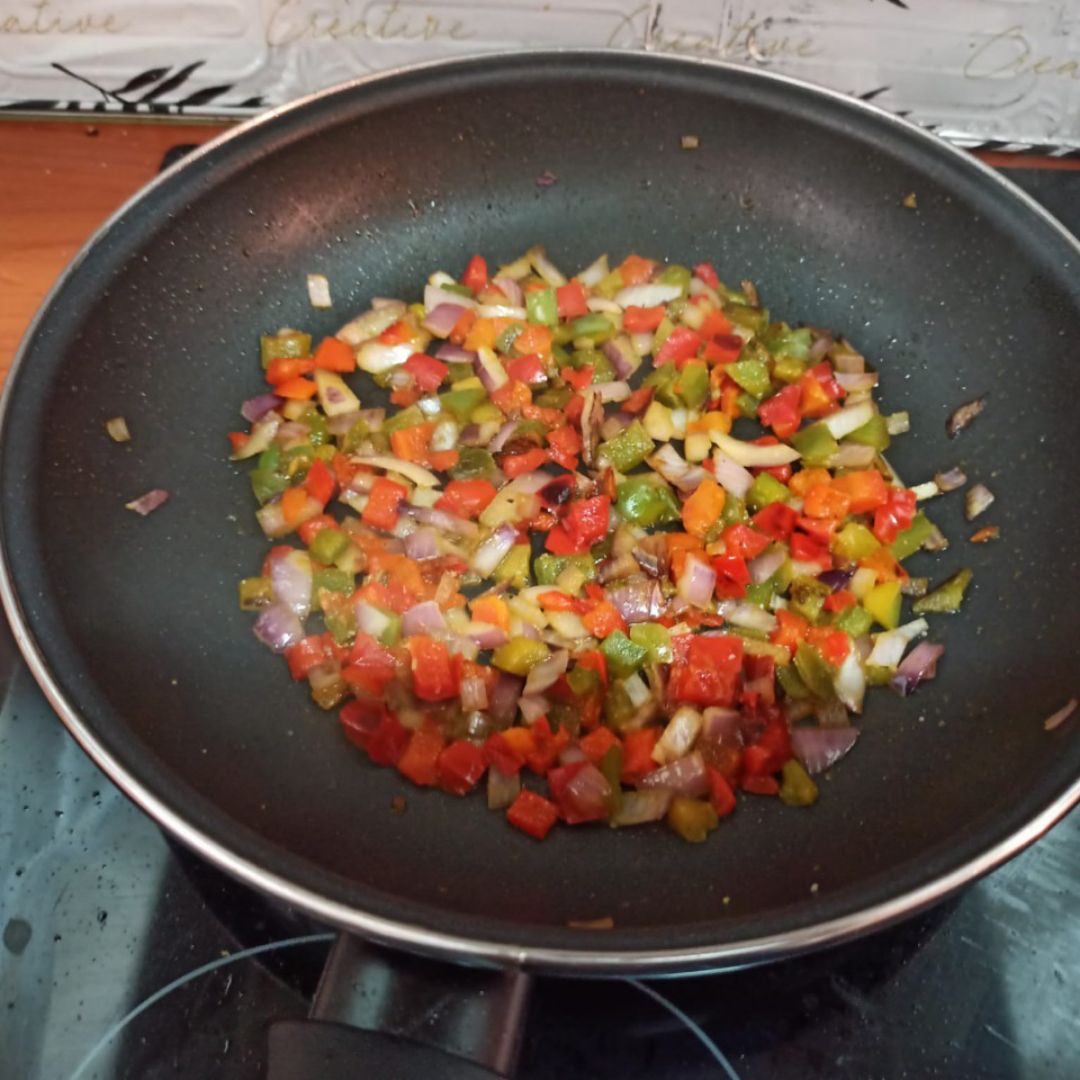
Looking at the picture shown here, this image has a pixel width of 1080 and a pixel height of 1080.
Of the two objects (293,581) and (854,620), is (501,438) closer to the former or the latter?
(293,581)

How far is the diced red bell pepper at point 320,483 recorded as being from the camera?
1151 millimetres

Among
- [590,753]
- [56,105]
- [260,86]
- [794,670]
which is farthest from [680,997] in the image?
[56,105]

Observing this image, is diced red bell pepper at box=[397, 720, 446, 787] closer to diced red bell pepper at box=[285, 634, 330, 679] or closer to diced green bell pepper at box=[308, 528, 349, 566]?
diced red bell pepper at box=[285, 634, 330, 679]

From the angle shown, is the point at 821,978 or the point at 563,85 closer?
the point at 821,978

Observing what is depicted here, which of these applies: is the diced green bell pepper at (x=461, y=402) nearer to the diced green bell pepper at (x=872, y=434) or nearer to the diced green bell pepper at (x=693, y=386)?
the diced green bell pepper at (x=693, y=386)

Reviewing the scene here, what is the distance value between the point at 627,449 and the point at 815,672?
1.15 ft

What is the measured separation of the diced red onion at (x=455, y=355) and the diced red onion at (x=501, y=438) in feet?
0.40

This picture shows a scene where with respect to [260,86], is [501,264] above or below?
below

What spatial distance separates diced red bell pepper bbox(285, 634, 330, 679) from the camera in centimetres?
104

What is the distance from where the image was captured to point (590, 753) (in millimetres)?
967

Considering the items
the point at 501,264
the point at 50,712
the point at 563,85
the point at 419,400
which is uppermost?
the point at 563,85

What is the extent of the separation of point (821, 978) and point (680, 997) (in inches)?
5.0

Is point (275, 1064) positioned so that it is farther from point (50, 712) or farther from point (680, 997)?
point (50, 712)

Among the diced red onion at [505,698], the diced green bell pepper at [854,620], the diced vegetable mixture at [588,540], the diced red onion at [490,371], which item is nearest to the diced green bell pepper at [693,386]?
the diced vegetable mixture at [588,540]
